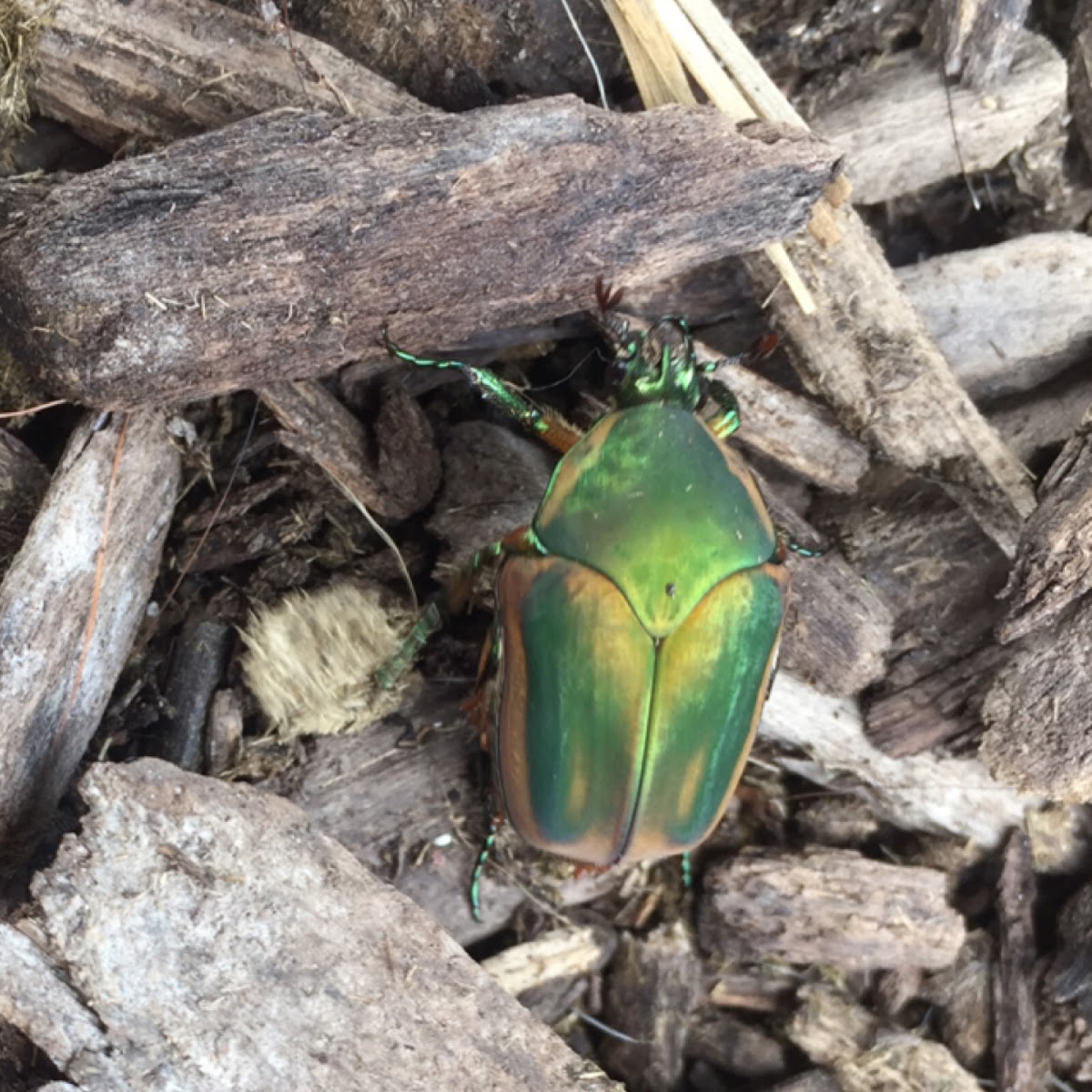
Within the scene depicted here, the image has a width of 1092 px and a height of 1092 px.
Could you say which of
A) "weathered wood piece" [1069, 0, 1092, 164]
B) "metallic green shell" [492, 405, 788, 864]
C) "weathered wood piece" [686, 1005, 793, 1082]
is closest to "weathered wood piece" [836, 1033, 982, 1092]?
"weathered wood piece" [686, 1005, 793, 1082]

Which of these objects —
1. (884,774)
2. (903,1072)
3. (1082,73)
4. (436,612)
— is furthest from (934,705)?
(1082,73)

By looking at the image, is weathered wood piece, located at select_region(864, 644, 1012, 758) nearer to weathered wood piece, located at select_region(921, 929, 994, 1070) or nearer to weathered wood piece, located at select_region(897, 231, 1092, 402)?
weathered wood piece, located at select_region(921, 929, 994, 1070)

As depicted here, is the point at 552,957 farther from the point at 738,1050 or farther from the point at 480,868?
the point at 738,1050

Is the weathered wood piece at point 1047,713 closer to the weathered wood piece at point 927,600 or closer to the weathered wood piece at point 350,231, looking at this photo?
the weathered wood piece at point 927,600

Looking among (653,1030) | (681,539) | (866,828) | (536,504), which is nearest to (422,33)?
(536,504)

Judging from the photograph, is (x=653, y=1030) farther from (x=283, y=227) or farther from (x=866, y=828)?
(x=283, y=227)
